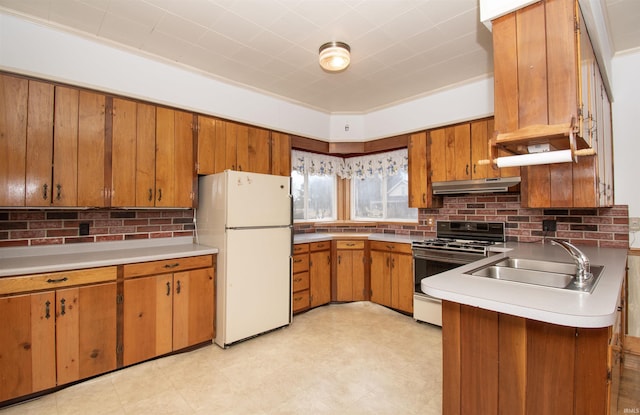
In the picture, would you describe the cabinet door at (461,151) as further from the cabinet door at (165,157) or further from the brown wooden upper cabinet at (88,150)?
the cabinet door at (165,157)

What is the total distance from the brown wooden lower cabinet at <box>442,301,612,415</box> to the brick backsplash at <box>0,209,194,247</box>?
273 centimetres

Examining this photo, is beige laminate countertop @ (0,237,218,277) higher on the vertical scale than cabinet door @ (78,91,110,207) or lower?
lower

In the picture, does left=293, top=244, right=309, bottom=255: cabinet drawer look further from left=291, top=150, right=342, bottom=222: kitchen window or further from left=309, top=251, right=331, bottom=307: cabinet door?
left=291, top=150, right=342, bottom=222: kitchen window

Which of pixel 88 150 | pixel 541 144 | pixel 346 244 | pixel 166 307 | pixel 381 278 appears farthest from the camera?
pixel 346 244

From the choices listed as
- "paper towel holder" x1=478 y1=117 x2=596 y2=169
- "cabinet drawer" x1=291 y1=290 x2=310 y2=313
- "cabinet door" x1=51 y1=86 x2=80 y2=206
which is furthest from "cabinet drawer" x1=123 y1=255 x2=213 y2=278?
"paper towel holder" x1=478 y1=117 x2=596 y2=169

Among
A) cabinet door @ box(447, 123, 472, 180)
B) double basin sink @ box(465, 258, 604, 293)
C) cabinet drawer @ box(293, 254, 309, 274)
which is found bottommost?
cabinet drawer @ box(293, 254, 309, 274)

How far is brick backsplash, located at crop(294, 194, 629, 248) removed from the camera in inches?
104

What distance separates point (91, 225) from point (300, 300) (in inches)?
87.7

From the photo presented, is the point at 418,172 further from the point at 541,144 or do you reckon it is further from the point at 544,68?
the point at 544,68

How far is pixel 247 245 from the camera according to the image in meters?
2.96

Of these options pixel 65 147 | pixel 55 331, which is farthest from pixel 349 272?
pixel 65 147

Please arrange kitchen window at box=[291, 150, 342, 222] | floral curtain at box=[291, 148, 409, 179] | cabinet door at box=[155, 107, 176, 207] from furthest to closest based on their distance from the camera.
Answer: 1. kitchen window at box=[291, 150, 342, 222]
2. floral curtain at box=[291, 148, 409, 179]
3. cabinet door at box=[155, 107, 176, 207]

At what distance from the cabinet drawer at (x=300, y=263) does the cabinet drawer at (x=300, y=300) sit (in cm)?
28

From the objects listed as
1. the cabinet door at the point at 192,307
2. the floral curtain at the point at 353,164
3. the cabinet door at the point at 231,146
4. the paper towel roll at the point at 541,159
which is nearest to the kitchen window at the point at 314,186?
the floral curtain at the point at 353,164
